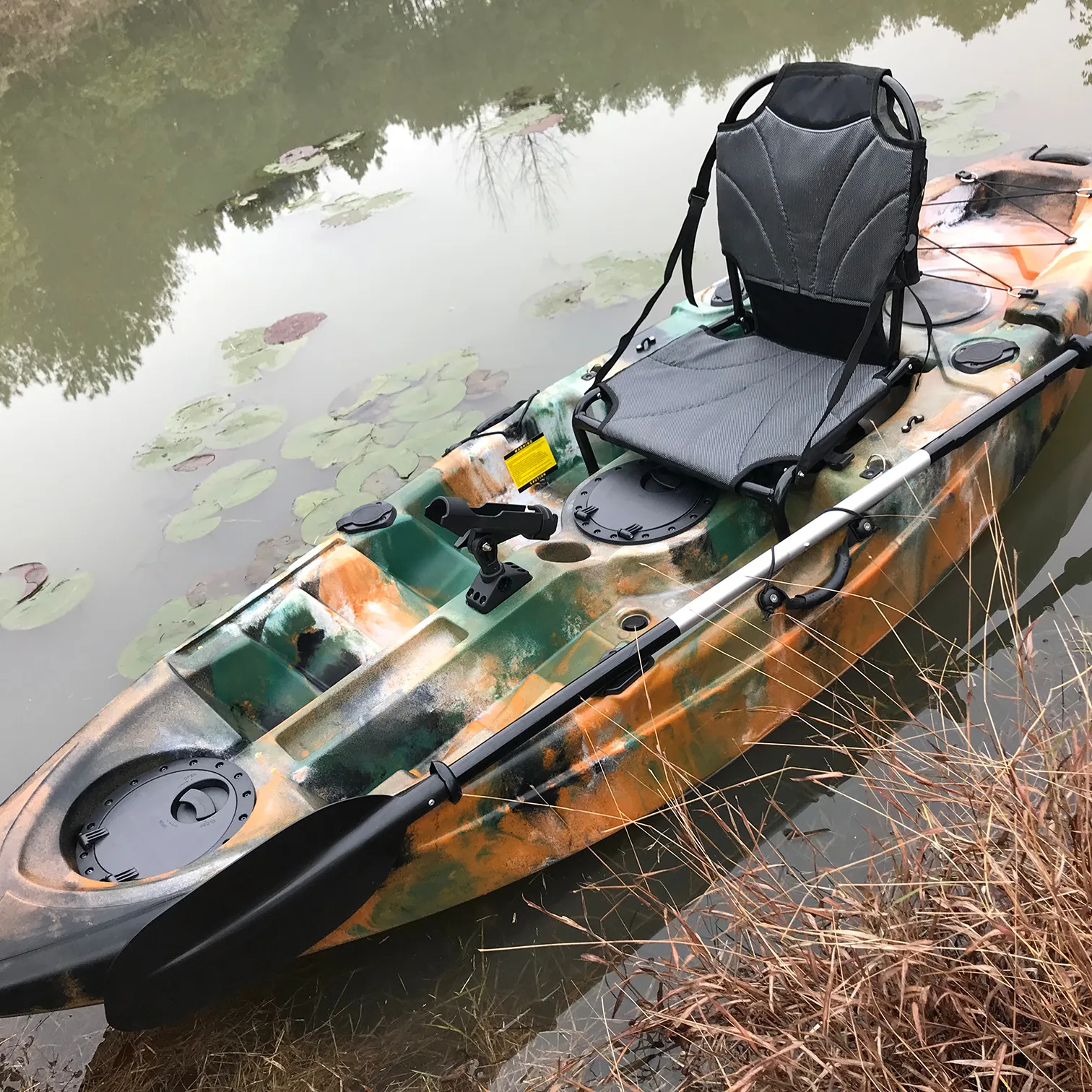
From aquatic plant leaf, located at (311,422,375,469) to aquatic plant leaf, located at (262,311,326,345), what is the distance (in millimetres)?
1070

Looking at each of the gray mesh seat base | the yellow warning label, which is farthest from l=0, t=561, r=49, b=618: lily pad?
the gray mesh seat base

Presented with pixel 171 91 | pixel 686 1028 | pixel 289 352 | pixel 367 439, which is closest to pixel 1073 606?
pixel 686 1028

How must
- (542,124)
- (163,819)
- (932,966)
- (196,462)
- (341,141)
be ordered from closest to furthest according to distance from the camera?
(932,966)
(163,819)
(196,462)
(542,124)
(341,141)

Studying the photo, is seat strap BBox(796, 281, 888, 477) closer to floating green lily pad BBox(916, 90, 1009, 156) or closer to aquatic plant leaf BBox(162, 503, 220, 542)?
aquatic plant leaf BBox(162, 503, 220, 542)

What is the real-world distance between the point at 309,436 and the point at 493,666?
2199 mm

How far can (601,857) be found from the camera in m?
2.61

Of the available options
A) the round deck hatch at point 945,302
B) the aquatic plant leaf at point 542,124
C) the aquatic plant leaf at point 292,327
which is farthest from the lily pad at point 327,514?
the aquatic plant leaf at point 542,124

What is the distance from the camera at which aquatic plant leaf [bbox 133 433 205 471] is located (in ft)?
15.0

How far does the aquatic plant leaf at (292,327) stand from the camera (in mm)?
5195

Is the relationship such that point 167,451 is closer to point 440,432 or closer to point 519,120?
point 440,432

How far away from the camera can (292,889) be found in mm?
2084

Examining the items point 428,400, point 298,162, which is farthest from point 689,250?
point 298,162

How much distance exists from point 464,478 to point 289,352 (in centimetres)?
232

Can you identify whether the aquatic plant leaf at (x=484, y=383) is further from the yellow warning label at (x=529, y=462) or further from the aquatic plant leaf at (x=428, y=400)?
the yellow warning label at (x=529, y=462)
